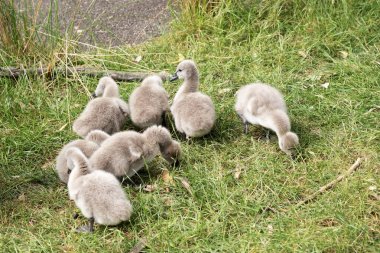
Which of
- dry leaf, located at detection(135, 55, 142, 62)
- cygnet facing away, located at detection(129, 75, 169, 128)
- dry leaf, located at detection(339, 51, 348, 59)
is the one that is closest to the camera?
cygnet facing away, located at detection(129, 75, 169, 128)

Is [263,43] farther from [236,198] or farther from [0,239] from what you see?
[0,239]

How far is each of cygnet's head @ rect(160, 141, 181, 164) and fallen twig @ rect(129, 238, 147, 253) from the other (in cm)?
84

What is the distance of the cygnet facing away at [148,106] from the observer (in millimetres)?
5449

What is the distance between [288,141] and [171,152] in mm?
961

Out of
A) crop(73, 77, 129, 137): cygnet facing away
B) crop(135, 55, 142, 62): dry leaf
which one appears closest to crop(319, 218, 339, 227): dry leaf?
crop(73, 77, 129, 137): cygnet facing away

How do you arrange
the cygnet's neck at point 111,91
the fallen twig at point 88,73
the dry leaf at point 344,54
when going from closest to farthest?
the cygnet's neck at point 111,91
the fallen twig at point 88,73
the dry leaf at point 344,54

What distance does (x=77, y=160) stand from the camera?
4590mm

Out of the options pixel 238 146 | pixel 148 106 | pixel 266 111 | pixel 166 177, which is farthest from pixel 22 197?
pixel 266 111

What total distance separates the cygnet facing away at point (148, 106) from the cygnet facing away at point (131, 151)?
0.47 metres

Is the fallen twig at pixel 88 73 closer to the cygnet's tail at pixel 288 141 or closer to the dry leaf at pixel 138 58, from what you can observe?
the dry leaf at pixel 138 58

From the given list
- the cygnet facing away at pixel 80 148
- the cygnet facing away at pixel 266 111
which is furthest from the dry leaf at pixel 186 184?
the cygnet facing away at pixel 266 111

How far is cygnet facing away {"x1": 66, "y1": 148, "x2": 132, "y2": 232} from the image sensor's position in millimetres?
4336

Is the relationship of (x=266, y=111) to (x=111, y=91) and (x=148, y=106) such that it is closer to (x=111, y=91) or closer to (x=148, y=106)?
(x=148, y=106)

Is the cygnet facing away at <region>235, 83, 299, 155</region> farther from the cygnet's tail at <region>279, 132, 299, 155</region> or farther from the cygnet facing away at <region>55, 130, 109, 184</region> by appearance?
the cygnet facing away at <region>55, 130, 109, 184</region>
